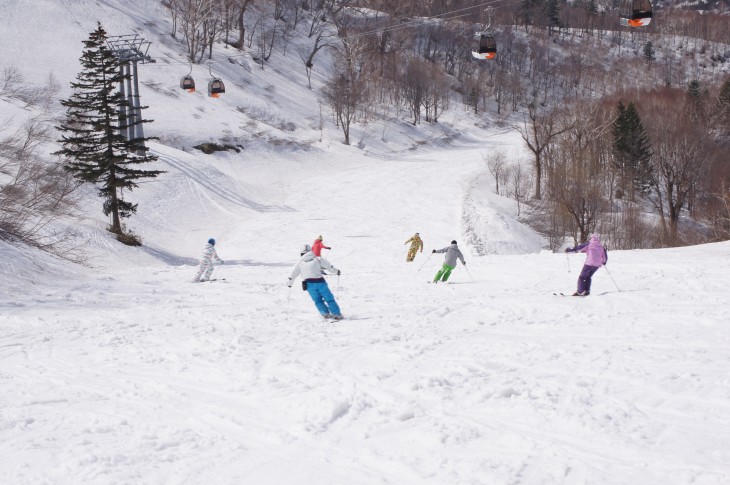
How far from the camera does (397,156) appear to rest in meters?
63.2

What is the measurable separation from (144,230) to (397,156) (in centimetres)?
3634

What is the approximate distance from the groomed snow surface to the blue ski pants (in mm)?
562

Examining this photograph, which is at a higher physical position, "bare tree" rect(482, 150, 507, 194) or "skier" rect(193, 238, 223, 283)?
"skier" rect(193, 238, 223, 283)

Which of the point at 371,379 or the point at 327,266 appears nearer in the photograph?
the point at 371,379

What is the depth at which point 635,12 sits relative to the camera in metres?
15.7

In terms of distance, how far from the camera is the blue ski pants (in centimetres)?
1135

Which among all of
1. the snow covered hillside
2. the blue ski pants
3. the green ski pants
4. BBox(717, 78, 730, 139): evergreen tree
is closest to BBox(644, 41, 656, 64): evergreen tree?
BBox(717, 78, 730, 139): evergreen tree

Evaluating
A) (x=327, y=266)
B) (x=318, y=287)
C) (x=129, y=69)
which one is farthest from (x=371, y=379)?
(x=129, y=69)

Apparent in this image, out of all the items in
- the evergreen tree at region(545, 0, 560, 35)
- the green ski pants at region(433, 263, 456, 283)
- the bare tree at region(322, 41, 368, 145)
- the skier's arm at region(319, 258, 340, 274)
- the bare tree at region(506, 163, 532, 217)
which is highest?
the evergreen tree at region(545, 0, 560, 35)

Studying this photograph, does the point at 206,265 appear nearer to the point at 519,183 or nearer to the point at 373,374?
the point at 373,374

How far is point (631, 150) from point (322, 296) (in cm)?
5081

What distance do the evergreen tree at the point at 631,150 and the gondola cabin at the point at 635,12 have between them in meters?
38.8

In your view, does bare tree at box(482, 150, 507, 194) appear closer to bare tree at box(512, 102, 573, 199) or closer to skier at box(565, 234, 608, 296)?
bare tree at box(512, 102, 573, 199)

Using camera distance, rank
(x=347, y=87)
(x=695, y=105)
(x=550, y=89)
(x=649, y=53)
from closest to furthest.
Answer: (x=695, y=105) < (x=347, y=87) < (x=550, y=89) < (x=649, y=53)
